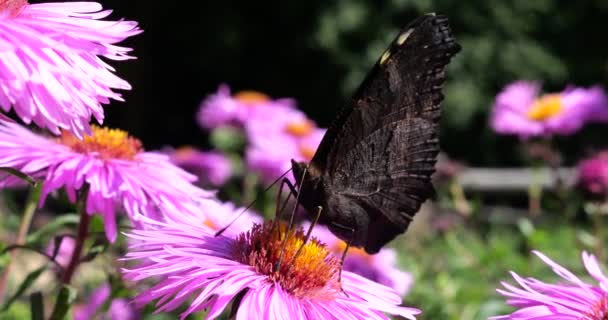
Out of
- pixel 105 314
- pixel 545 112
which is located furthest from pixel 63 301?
pixel 545 112

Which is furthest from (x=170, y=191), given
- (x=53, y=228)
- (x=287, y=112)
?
(x=287, y=112)

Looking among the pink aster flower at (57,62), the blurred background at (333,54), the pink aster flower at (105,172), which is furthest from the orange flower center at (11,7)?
the blurred background at (333,54)

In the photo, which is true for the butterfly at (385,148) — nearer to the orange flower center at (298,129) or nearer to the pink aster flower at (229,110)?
the orange flower center at (298,129)

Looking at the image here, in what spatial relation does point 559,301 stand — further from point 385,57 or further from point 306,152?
point 306,152

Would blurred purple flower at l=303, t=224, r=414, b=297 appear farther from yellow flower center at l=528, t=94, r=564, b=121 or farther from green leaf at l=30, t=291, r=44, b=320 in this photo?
green leaf at l=30, t=291, r=44, b=320

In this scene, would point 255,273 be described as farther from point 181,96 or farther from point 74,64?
point 181,96

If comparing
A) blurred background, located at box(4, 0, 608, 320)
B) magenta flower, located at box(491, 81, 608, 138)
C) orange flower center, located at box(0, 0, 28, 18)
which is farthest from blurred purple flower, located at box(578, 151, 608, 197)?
blurred background, located at box(4, 0, 608, 320)

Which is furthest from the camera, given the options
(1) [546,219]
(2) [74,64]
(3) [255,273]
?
(1) [546,219]
